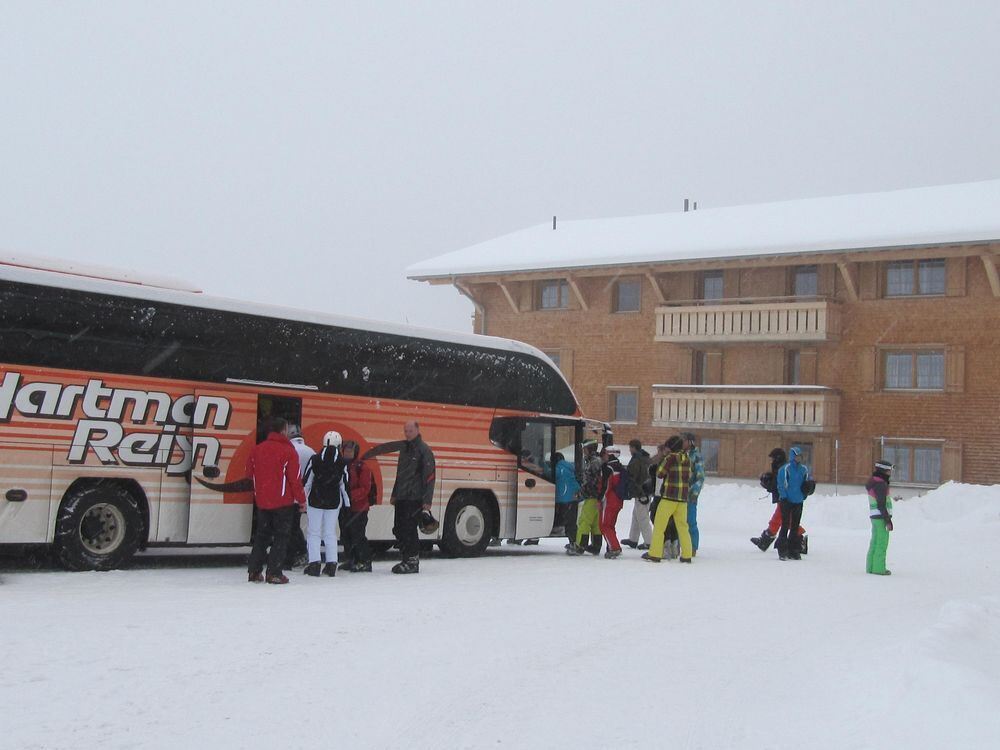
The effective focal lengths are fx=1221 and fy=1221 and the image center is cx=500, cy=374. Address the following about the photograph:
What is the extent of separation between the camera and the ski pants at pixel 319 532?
13.2 metres

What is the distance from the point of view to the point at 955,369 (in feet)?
109

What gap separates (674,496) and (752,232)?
863 inches

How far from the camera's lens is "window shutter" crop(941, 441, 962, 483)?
32906 millimetres

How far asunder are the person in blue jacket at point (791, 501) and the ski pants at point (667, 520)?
1.79m

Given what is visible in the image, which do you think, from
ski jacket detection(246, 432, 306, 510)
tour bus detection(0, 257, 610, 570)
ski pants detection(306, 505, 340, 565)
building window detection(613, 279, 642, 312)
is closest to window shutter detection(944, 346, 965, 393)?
building window detection(613, 279, 642, 312)

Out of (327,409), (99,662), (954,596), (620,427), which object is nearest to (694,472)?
(954,596)

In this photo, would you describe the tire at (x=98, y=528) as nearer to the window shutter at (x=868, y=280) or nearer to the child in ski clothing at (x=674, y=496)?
the child in ski clothing at (x=674, y=496)

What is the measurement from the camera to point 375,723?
257 inches

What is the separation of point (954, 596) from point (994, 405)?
20584 millimetres

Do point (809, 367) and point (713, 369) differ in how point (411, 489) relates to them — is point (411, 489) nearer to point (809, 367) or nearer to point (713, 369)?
point (809, 367)

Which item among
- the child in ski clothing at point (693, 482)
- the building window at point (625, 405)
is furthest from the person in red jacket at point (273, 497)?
the building window at point (625, 405)

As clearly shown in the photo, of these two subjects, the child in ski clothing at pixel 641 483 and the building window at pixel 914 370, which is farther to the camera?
the building window at pixel 914 370

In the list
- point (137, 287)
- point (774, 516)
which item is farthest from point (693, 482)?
point (137, 287)

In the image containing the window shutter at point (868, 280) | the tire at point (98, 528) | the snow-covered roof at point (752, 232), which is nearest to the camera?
the tire at point (98, 528)
